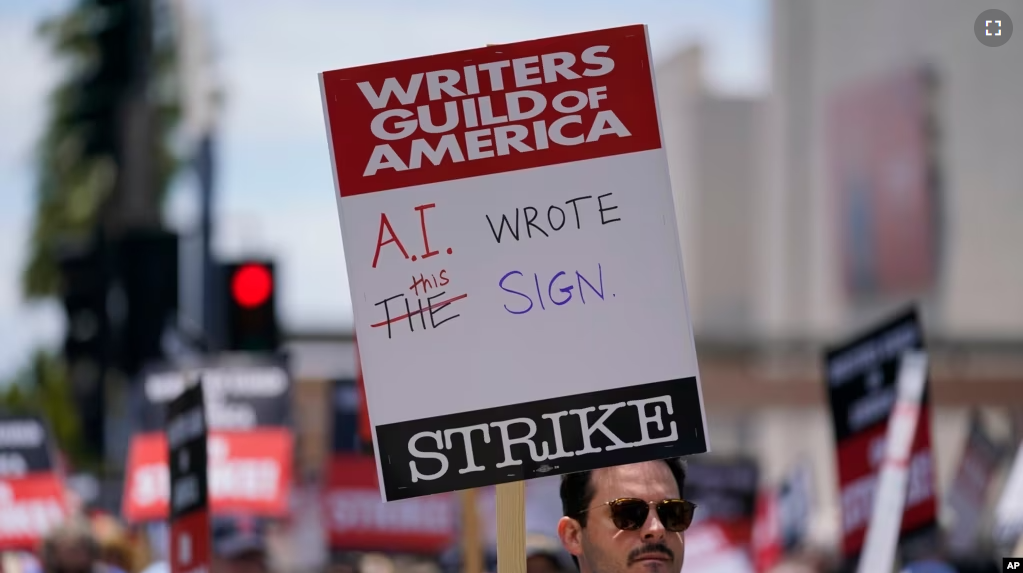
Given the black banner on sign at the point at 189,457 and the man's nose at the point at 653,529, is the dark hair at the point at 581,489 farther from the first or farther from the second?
the black banner on sign at the point at 189,457

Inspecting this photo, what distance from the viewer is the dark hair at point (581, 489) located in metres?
4.10

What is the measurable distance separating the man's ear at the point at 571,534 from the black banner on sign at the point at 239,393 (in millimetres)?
6534

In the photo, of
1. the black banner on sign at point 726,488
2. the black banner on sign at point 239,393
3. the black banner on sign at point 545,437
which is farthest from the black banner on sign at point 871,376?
the black banner on sign at point 726,488

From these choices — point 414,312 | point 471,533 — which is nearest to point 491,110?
point 414,312

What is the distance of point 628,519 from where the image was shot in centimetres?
397

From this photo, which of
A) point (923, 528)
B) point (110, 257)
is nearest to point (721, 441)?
point (110, 257)

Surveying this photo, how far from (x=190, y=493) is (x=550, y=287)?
1.96m

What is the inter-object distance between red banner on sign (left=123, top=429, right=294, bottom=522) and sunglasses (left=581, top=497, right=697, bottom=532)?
652 cm

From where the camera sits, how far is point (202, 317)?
13211 millimetres

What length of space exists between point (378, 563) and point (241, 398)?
135 cm

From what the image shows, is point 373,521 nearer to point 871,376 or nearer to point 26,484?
point 26,484

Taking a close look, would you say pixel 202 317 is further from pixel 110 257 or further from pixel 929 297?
pixel 929 297

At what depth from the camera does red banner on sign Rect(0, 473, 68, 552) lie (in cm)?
1005

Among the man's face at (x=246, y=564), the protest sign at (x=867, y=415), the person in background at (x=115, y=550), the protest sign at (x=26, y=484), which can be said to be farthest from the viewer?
the protest sign at (x=26, y=484)
